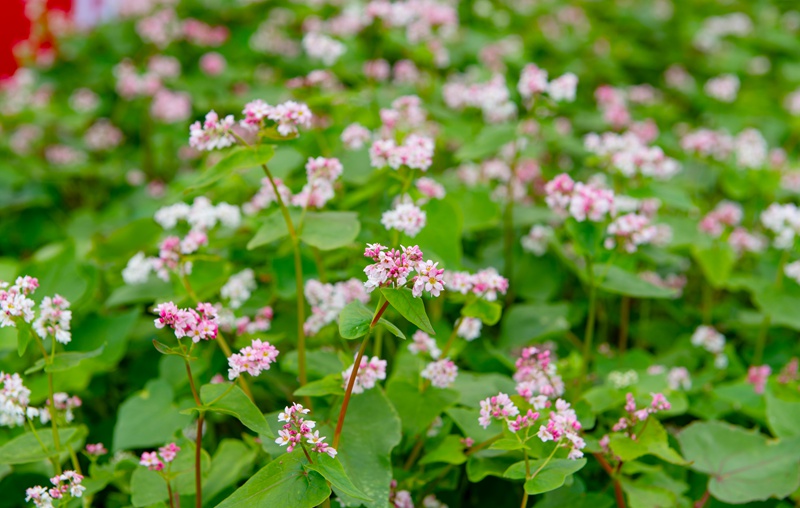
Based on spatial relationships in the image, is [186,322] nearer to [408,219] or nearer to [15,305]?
[15,305]

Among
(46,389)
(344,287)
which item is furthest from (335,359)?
(46,389)

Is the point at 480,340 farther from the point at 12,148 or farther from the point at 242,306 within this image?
the point at 12,148

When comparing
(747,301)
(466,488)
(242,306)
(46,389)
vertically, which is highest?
(242,306)

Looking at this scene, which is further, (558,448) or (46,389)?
(46,389)

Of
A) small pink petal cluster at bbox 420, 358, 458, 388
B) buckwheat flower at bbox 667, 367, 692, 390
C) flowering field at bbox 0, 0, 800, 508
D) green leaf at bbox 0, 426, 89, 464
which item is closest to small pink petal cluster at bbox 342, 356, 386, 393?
flowering field at bbox 0, 0, 800, 508

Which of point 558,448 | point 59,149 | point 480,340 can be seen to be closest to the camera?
point 558,448

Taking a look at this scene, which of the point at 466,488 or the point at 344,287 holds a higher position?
the point at 344,287

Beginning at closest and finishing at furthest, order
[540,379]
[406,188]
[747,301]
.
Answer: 1. [540,379]
2. [406,188]
3. [747,301]

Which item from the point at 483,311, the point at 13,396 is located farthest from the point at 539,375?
the point at 13,396
